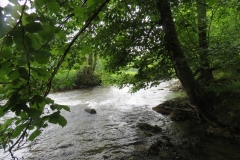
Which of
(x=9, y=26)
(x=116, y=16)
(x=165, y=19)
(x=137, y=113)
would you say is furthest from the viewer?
(x=137, y=113)

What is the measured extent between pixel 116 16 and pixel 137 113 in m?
5.52

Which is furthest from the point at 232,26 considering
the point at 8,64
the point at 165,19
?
the point at 8,64

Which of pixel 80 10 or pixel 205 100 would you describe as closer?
pixel 80 10

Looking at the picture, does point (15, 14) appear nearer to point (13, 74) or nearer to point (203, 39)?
point (13, 74)

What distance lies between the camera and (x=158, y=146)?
5.34 meters

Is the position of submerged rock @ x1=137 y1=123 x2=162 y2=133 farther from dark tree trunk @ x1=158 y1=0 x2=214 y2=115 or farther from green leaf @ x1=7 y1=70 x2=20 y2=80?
green leaf @ x1=7 y1=70 x2=20 y2=80

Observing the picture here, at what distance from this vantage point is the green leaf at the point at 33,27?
0.79m

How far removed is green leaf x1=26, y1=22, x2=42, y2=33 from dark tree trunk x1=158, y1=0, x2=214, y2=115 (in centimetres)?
→ 532

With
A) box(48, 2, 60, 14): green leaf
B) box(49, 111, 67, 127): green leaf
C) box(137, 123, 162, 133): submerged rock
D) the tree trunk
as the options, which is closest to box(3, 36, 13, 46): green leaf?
box(48, 2, 60, 14): green leaf

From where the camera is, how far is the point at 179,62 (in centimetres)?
606

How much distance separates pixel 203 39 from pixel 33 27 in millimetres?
7323

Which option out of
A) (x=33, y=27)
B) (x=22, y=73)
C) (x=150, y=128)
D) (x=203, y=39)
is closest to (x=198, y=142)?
(x=150, y=128)

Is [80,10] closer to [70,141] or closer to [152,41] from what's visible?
[152,41]

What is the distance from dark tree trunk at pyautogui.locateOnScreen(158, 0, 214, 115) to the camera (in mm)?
5871
